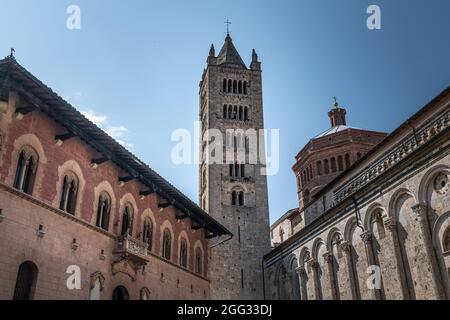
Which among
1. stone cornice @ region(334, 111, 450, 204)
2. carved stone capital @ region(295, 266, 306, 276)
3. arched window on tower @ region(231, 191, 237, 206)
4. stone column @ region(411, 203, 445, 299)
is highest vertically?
arched window on tower @ region(231, 191, 237, 206)

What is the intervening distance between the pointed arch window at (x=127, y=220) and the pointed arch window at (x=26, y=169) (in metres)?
5.22

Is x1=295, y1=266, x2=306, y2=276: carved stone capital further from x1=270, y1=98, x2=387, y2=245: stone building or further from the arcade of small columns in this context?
x1=270, y1=98, x2=387, y2=245: stone building

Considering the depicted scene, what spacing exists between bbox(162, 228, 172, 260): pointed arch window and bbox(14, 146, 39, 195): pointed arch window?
8699 millimetres

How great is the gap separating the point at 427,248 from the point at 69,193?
12.9 m

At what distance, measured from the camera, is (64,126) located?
15.1 metres

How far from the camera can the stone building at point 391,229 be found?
16.0 meters

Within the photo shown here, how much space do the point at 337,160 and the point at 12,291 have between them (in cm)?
2740

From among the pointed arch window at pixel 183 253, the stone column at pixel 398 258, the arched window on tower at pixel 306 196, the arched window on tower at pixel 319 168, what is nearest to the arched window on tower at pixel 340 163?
the arched window on tower at pixel 319 168

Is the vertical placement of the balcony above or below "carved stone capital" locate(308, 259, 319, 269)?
below

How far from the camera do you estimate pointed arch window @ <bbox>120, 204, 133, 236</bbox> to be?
18.4 m

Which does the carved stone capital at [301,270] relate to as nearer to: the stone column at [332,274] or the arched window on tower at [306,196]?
the stone column at [332,274]

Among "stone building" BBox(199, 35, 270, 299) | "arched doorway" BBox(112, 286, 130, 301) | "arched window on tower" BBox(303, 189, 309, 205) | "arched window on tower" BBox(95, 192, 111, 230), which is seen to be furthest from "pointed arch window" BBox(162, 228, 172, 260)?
"arched window on tower" BBox(303, 189, 309, 205)
